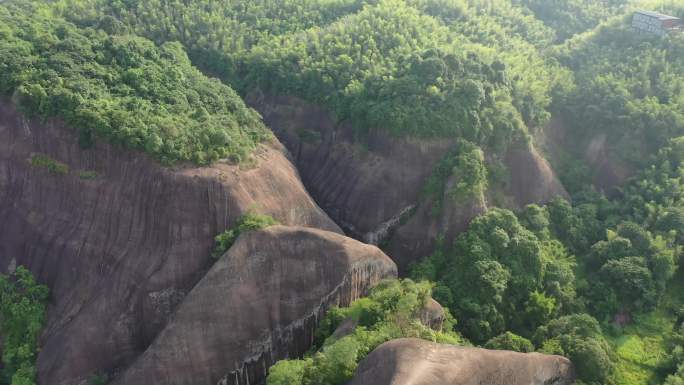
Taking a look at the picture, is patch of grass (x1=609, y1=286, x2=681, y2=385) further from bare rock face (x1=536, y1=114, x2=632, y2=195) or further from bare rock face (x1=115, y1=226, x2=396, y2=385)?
bare rock face (x1=115, y1=226, x2=396, y2=385)

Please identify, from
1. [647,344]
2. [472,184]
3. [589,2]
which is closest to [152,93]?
[472,184]

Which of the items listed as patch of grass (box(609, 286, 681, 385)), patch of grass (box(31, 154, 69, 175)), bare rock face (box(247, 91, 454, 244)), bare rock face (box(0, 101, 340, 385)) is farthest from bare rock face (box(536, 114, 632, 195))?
patch of grass (box(31, 154, 69, 175))

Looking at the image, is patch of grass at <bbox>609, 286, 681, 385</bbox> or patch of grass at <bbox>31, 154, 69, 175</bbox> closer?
patch of grass at <bbox>609, 286, 681, 385</bbox>

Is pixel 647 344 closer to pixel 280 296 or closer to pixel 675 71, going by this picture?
pixel 280 296

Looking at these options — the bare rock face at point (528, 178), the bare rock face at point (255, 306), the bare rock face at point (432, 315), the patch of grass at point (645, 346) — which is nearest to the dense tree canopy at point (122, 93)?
the bare rock face at point (255, 306)

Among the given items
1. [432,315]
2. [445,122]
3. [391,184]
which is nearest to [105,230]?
[432,315]
